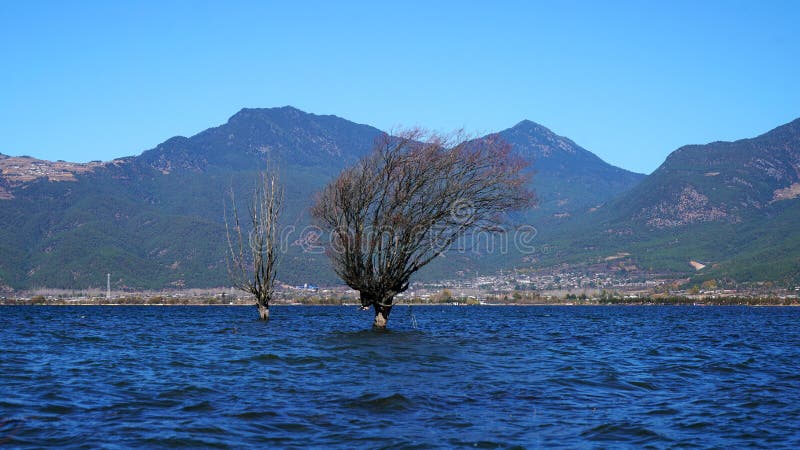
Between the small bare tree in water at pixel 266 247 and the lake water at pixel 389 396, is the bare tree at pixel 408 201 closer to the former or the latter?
the lake water at pixel 389 396

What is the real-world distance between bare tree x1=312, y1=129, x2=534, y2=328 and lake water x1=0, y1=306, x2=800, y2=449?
9.36 meters

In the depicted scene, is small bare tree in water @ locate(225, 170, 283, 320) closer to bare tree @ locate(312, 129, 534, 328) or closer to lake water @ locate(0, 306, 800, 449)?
bare tree @ locate(312, 129, 534, 328)

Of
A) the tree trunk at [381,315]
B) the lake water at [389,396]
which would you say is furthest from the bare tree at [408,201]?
the lake water at [389,396]

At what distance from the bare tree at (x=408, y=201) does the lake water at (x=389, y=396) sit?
936cm

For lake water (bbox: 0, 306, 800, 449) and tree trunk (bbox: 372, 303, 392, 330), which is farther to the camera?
tree trunk (bbox: 372, 303, 392, 330)

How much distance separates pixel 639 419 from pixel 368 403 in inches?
237

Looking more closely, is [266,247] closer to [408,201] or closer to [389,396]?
[408,201]

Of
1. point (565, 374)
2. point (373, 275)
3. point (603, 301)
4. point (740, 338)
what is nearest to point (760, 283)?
point (603, 301)

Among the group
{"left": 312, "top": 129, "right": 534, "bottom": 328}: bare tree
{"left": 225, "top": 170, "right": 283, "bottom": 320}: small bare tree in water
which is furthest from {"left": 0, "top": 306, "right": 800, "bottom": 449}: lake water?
{"left": 225, "top": 170, "right": 283, "bottom": 320}: small bare tree in water

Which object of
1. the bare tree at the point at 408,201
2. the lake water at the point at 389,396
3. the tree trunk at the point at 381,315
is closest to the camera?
the lake water at the point at 389,396

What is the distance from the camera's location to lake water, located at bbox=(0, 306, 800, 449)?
14.5 m

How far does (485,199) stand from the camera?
42.0 m

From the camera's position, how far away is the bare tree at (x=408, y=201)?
4119cm

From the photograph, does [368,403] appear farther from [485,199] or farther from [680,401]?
[485,199]
